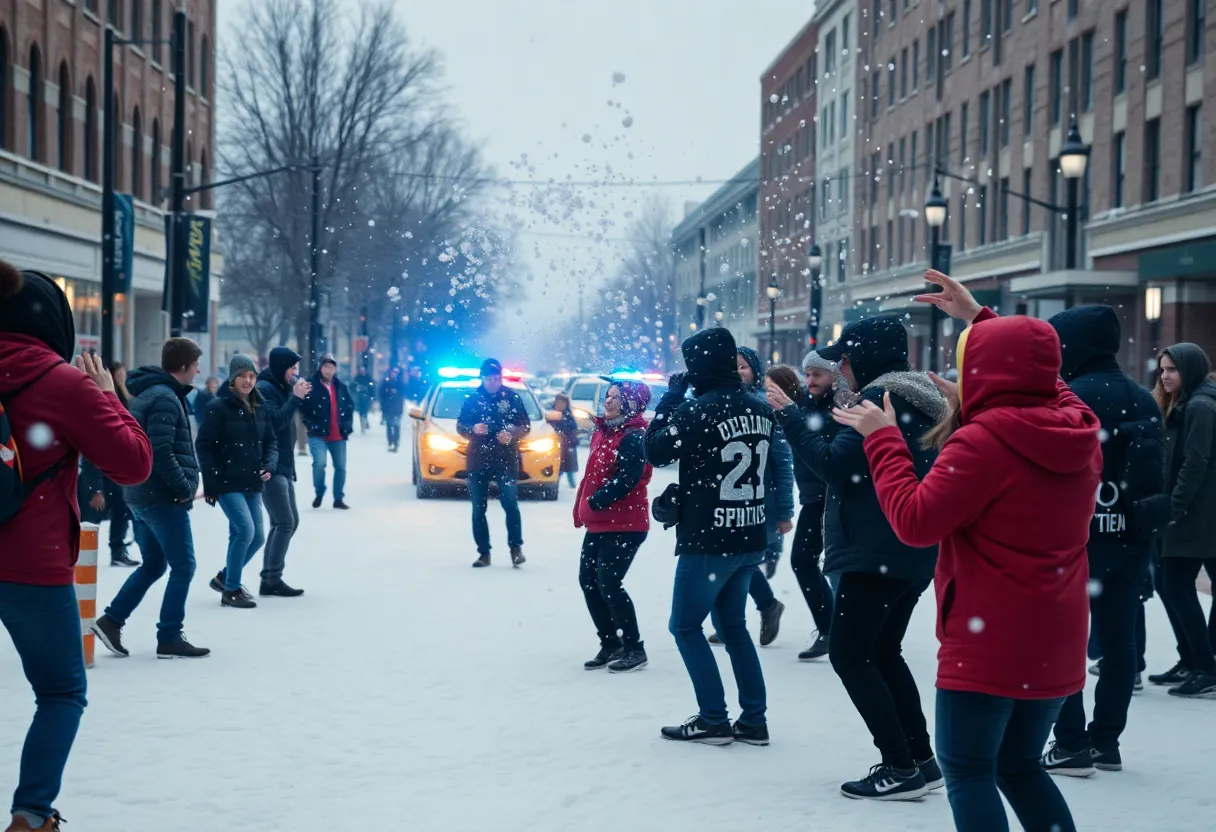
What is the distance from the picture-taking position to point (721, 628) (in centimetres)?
697

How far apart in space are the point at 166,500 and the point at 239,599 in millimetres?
2444

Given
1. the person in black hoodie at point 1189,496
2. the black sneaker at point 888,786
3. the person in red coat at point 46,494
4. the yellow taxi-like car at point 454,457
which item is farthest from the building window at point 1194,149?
the person in red coat at point 46,494

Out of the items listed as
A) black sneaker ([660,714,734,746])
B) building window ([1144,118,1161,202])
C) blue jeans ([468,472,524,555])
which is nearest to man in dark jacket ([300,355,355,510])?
blue jeans ([468,472,524,555])

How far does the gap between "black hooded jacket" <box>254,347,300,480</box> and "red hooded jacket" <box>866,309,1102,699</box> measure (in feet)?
26.3

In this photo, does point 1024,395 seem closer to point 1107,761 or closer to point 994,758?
point 994,758

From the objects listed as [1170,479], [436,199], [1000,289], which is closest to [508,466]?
[1170,479]

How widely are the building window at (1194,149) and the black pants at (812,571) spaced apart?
83.0ft

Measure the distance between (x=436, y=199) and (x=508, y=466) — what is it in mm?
49507

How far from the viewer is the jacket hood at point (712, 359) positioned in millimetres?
6785

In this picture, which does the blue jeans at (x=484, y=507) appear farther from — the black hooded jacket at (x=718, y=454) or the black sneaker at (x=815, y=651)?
the black hooded jacket at (x=718, y=454)

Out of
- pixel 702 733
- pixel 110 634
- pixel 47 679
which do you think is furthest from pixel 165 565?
pixel 47 679

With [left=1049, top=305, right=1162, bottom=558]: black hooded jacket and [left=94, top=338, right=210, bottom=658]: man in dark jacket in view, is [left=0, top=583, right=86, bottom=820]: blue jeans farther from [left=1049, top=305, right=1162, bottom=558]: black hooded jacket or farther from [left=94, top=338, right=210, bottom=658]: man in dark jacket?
[left=1049, top=305, right=1162, bottom=558]: black hooded jacket

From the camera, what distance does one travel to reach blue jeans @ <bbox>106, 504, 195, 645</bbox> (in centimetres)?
869

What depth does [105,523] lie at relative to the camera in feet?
55.2
